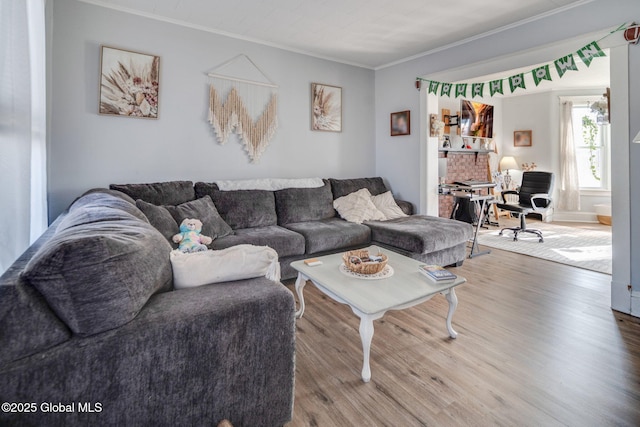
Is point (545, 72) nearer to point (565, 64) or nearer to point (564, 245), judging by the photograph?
point (565, 64)

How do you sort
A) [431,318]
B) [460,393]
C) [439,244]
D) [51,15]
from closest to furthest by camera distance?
[460,393] → [431,318] → [51,15] → [439,244]

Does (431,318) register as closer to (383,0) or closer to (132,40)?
(383,0)

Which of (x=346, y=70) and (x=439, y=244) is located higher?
(x=346, y=70)

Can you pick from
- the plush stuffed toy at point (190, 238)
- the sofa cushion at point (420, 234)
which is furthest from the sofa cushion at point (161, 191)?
the sofa cushion at point (420, 234)

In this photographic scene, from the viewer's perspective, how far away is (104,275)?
0.89 m

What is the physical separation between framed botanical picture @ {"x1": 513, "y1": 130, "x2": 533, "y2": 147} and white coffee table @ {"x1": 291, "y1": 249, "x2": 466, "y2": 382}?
6.16 meters

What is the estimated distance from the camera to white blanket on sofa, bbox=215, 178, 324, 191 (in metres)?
3.50

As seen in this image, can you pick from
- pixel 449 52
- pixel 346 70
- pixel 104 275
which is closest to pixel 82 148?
pixel 104 275

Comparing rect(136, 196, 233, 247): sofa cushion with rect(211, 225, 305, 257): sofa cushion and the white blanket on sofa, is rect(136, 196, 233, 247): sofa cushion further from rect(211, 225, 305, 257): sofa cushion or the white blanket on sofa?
the white blanket on sofa

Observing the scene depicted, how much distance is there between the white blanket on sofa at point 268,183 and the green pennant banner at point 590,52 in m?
2.71

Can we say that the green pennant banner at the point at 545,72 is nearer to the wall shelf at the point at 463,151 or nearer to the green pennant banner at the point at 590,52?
the green pennant banner at the point at 590,52

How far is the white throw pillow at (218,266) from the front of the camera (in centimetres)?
128

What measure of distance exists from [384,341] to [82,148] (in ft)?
9.82

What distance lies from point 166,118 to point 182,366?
289 centimetres
